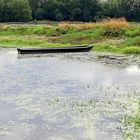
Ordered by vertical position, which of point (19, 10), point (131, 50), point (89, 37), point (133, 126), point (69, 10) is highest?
point (19, 10)

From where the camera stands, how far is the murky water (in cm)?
1599

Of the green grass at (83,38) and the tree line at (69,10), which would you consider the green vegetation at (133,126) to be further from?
the tree line at (69,10)

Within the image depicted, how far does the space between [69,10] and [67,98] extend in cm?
8756

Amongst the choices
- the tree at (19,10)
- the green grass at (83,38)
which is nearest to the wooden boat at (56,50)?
the green grass at (83,38)

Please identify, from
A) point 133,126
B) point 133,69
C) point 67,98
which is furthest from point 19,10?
point 133,126

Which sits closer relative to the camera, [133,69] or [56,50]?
[133,69]

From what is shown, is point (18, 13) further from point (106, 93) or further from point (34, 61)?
point (106, 93)

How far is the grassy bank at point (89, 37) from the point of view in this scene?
143 ft

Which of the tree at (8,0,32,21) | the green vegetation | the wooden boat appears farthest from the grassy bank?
the tree at (8,0,32,21)

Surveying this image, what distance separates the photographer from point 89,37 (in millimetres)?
49719

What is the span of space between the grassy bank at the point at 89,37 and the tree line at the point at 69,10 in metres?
41.6

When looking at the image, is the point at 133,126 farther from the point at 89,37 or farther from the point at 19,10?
the point at 19,10

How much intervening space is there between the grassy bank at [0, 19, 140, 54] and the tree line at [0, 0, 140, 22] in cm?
4157

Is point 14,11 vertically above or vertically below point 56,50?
above
